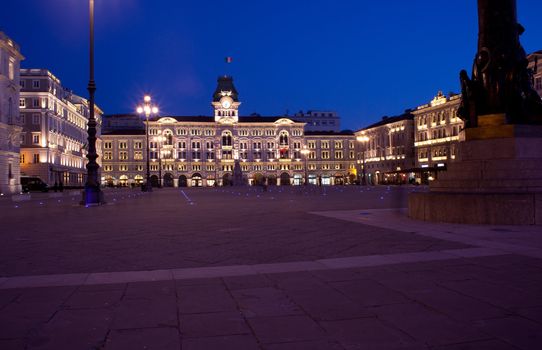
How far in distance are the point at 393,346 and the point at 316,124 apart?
16660 centimetres

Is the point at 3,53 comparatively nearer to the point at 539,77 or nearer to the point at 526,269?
the point at 526,269

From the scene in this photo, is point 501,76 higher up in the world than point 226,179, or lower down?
higher up

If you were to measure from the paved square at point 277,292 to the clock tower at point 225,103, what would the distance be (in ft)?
414

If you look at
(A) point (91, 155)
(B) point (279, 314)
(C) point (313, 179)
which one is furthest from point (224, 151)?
(B) point (279, 314)

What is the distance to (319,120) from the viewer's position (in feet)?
554

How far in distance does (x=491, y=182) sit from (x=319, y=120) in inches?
6205

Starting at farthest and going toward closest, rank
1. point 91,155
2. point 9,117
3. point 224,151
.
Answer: point 224,151 < point 9,117 < point 91,155

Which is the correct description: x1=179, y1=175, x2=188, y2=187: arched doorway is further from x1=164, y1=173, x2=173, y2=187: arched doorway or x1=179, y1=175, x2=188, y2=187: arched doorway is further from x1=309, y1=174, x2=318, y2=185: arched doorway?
x1=309, y1=174, x2=318, y2=185: arched doorway

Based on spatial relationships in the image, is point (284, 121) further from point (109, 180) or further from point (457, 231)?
point (457, 231)

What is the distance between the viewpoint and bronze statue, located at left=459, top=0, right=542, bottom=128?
13977 mm

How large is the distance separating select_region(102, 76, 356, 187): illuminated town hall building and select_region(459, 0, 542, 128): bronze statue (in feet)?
380

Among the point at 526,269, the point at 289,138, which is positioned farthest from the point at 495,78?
the point at 289,138

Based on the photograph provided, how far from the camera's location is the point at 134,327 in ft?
14.2

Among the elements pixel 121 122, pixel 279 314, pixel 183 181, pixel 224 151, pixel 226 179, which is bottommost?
pixel 279 314
